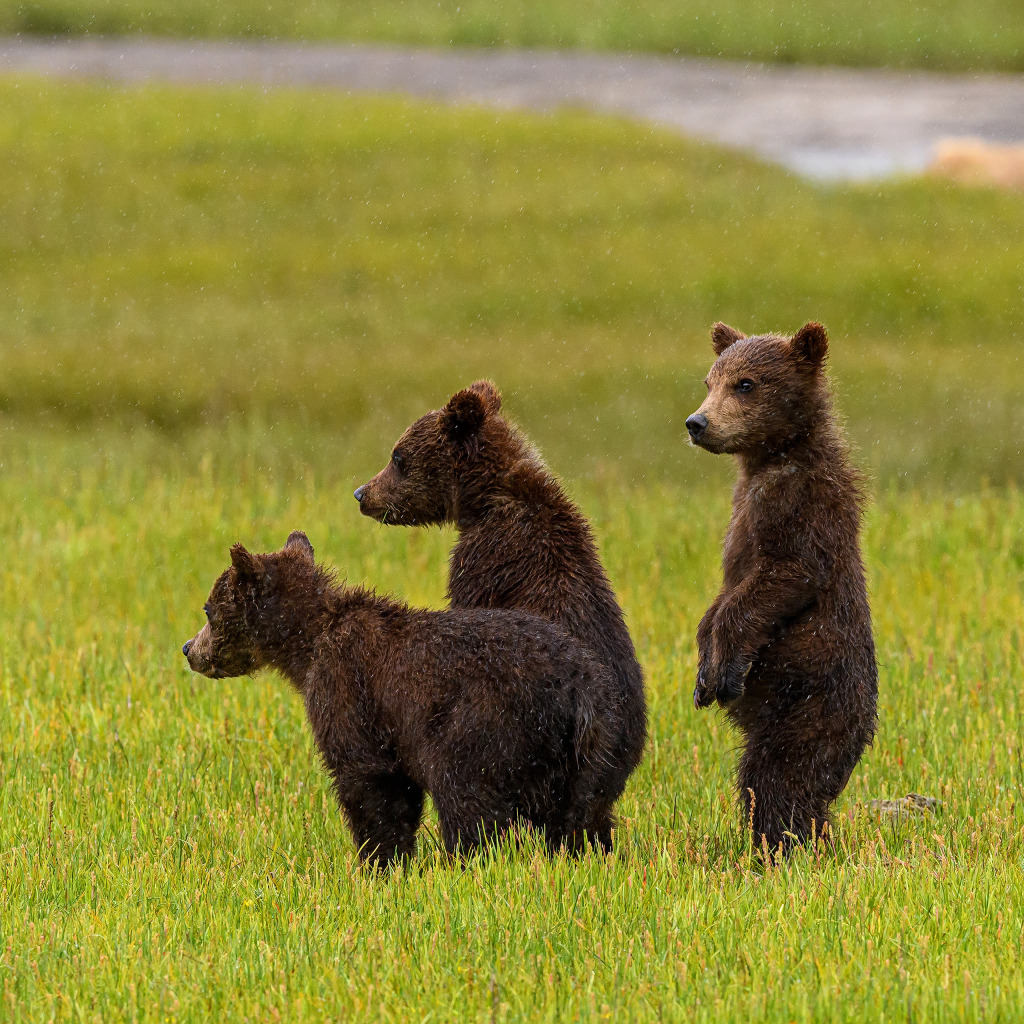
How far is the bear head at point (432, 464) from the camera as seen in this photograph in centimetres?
645

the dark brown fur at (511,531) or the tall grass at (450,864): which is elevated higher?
the dark brown fur at (511,531)

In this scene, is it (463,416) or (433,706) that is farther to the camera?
(463,416)

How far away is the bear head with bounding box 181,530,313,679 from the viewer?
615cm

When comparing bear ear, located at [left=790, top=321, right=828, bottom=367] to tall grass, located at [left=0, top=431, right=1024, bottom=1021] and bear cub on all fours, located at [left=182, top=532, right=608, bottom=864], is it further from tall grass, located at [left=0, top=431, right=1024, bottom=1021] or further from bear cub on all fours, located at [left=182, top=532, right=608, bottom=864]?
tall grass, located at [left=0, top=431, right=1024, bottom=1021]

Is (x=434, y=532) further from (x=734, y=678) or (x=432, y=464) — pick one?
(x=734, y=678)

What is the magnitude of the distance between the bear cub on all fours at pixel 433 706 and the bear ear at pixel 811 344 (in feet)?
5.26

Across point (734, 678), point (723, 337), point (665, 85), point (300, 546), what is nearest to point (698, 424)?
point (723, 337)

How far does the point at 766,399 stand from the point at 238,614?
231cm

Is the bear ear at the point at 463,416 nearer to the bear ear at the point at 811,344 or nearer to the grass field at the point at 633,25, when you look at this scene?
the bear ear at the point at 811,344

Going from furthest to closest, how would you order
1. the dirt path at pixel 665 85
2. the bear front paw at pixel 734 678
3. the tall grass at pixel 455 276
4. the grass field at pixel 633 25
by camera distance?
the grass field at pixel 633 25 → the dirt path at pixel 665 85 → the tall grass at pixel 455 276 → the bear front paw at pixel 734 678

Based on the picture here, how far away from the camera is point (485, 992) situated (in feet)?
14.1

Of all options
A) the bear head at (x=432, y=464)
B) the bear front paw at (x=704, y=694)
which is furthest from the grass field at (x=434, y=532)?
the bear head at (x=432, y=464)

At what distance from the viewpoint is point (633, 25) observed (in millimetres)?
34438

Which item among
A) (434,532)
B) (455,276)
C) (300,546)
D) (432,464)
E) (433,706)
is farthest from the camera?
(455,276)
